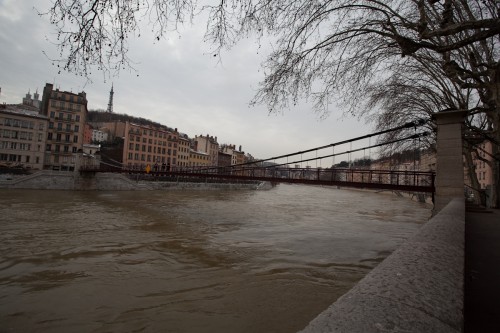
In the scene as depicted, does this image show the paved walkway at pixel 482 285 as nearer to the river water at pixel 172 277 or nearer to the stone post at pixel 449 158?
the river water at pixel 172 277

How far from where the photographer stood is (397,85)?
53.8 feet

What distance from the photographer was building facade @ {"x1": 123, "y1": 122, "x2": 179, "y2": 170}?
5691 centimetres

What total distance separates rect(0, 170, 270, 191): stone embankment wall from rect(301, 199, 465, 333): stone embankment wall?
112 ft

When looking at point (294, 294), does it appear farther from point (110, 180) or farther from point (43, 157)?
point (43, 157)

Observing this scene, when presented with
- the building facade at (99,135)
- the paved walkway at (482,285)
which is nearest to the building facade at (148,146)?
the building facade at (99,135)

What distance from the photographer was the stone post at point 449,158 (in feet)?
21.0

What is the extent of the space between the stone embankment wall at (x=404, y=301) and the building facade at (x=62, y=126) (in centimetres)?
5333

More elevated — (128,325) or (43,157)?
(43,157)

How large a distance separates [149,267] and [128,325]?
2687 millimetres

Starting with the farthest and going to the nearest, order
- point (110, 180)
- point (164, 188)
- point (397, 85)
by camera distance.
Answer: point (164, 188) < point (110, 180) < point (397, 85)

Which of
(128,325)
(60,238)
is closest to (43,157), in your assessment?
(60,238)

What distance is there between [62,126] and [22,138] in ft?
22.5

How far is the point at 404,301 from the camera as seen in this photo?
1.00m

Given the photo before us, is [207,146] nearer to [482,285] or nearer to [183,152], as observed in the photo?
[183,152]
